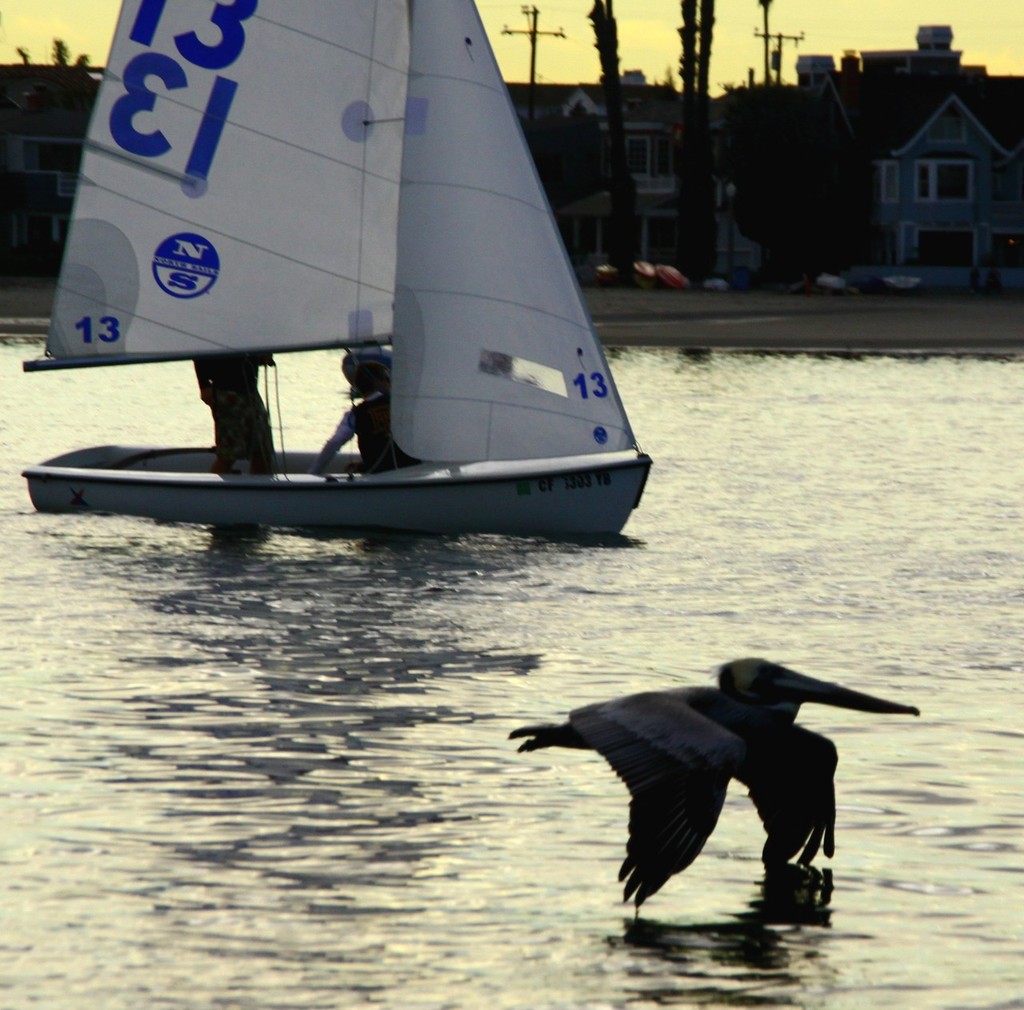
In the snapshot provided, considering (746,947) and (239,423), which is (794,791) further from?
(239,423)

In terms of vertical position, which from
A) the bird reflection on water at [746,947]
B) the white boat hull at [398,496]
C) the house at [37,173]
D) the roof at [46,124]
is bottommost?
the bird reflection on water at [746,947]

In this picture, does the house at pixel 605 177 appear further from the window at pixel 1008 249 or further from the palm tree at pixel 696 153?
the palm tree at pixel 696 153

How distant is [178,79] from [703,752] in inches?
590

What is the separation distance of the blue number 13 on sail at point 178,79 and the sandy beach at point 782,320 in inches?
1341

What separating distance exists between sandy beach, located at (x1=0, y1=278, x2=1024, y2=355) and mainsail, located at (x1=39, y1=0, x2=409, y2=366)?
1339 inches

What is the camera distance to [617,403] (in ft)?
63.3

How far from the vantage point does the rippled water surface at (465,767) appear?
301 inches

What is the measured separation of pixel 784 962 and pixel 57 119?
335ft

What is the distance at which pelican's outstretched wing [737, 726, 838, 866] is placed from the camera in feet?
26.0

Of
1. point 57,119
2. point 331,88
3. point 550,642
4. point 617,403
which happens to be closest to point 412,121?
point 331,88

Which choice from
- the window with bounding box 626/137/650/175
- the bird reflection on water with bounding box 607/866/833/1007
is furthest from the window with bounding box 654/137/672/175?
the bird reflection on water with bounding box 607/866/833/1007

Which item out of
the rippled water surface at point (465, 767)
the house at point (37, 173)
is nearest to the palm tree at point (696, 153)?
the house at point (37, 173)

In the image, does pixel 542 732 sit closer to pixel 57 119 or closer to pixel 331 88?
pixel 331 88

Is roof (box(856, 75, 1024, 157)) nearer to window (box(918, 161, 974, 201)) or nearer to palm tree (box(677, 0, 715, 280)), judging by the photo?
window (box(918, 161, 974, 201))
